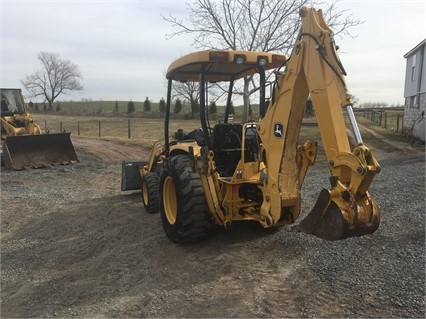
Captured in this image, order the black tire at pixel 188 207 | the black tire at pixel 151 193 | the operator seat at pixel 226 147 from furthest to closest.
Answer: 1. the black tire at pixel 151 193
2. the operator seat at pixel 226 147
3. the black tire at pixel 188 207

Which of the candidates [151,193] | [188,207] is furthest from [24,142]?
[188,207]

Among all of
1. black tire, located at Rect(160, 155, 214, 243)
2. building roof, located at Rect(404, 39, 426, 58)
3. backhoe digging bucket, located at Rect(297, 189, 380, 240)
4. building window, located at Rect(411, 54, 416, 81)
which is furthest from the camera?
building window, located at Rect(411, 54, 416, 81)

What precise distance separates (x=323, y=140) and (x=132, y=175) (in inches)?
217

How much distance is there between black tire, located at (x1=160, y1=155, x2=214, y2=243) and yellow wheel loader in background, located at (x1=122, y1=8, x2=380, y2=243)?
0.01 meters

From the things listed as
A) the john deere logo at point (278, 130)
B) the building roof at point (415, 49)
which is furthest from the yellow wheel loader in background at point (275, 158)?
the building roof at point (415, 49)

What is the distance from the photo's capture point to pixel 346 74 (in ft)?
12.3

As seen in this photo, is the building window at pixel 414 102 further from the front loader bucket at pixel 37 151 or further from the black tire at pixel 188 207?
the black tire at pixel 188 207

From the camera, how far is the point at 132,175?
8648 millimetres

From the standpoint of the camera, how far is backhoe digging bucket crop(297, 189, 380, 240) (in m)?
3.48

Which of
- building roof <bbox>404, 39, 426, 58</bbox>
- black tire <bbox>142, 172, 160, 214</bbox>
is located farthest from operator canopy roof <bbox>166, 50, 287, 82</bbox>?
building roof <bbox>404, 39, 426, 58</bbox>

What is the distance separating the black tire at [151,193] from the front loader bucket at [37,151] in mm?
6111

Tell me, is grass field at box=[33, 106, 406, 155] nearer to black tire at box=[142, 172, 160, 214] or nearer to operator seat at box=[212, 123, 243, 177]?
black tire at box=[142, 172, 160, 214]

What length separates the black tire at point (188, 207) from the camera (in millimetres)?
5078

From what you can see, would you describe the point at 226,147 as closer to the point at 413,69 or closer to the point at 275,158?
the point at 275,158
